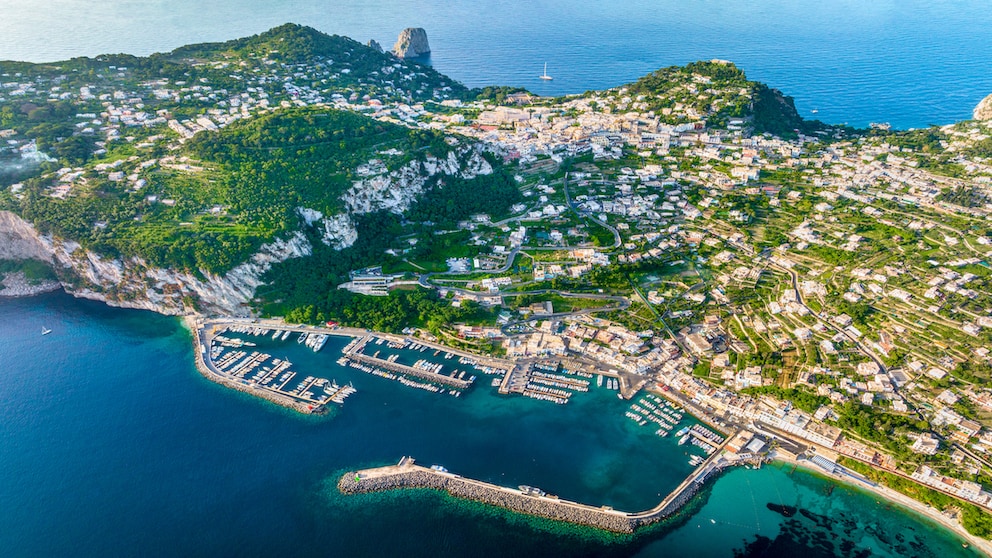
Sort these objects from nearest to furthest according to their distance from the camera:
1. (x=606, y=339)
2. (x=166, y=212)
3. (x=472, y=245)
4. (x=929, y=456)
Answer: (x=929, y=456) → (x=606, y=339) → (x=166, y=212) → (x=472, y=245)

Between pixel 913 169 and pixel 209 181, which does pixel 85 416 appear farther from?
pixel 913 169

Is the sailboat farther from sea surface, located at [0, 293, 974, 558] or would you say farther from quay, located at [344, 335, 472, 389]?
sea surface, located at [0, 293, 974, 558]

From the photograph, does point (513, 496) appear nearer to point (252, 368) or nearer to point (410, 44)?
point (252, 368)

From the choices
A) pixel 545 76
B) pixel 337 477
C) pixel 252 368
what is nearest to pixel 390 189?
pixel 252 368

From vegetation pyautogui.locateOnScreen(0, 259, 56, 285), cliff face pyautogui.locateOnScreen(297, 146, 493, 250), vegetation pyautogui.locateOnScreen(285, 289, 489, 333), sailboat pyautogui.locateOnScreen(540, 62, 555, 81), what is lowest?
vegetation pyautogui.locateOnScreen(285, 289, 489, 333)

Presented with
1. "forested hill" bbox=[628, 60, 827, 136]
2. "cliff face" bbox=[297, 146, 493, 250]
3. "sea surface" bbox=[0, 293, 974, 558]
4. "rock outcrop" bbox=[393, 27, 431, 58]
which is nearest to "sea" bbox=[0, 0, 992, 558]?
"sea surface" bbox=[0, 293, 974, 558]

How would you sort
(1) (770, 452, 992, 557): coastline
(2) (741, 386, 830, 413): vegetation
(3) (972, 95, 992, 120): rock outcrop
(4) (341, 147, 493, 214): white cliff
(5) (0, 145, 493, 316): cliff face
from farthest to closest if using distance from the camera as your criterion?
(3) (972, 95, 992, 120): rock outcrop → (4) (341, 147, 493, 214): white cliff → (5) (0, 145, 493, 316): cliff face → (2) (741, 386, 830, 413): vegetation → (1) (770, 452, 992, 557): coastline

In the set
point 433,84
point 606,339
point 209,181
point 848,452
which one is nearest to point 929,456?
point 848,452

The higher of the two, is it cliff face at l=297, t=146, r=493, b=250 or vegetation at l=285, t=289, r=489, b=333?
cliff face at l=297, t=146, r=493, b=250
